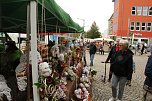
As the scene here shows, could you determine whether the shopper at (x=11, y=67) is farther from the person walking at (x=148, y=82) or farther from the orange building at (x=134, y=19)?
the orange building at (x=134, y=19)

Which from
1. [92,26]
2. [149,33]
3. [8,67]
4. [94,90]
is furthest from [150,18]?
[8,67]

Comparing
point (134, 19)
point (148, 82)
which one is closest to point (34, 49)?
point (148, 82)

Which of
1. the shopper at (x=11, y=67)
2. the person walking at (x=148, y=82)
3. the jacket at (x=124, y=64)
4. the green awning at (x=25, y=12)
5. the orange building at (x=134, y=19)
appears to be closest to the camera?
the green awning at (x=25, y=12)

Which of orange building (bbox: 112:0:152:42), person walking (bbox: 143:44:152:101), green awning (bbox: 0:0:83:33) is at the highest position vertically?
orange building (bbox: 112:0:152:42)

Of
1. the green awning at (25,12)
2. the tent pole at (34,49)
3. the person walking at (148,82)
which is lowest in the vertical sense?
the person walking at (148,82)

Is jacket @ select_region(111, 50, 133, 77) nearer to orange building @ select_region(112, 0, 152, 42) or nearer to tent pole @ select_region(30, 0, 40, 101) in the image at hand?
tent pole @ select_region(30, 0, 40, 101)

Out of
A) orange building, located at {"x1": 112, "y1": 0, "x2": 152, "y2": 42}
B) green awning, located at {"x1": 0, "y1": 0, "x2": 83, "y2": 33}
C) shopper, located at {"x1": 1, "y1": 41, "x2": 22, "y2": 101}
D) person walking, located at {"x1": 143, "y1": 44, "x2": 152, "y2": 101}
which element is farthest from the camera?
orange building, located at {"x1": 112, "y1": 0, "x2": 152, "y2": 42}

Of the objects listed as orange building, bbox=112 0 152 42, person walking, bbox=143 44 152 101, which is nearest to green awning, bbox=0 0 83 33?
person walking, bbox=143 44 152 101

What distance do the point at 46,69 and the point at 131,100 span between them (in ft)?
16.1

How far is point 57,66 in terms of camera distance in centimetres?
651

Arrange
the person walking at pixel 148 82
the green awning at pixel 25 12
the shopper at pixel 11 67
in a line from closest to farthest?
the green awning at pixel 25 12 < the shopper at pixel 11 67 < the person walking at pixel 148 82

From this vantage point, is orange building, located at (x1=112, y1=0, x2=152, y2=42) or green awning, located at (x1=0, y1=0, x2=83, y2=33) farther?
orange building, located at (x1=112, y1=0, x2=152, y2=42)

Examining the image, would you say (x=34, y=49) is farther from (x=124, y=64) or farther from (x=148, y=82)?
(x=124, y=64)

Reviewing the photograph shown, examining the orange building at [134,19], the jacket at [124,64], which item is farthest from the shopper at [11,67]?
the orange building at [134,19]
